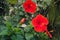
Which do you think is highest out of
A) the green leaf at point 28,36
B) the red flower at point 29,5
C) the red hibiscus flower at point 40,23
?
the red flower at point 29,5

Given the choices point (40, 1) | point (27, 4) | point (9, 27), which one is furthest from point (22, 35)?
point (40, 1)

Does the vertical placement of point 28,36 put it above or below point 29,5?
below

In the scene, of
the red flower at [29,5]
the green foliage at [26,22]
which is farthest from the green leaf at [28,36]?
the red flower at [29,5]

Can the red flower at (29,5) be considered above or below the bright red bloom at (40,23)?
above

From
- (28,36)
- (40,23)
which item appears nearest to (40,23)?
(40,23)

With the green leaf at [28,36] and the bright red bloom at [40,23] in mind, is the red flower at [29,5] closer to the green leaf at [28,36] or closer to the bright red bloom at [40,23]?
the bright red bloom at [40,23]

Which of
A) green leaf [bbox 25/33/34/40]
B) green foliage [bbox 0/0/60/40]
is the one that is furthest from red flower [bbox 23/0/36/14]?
green leaf [bbox 25/33/34/40]

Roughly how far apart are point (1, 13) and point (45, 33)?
0.97 metres

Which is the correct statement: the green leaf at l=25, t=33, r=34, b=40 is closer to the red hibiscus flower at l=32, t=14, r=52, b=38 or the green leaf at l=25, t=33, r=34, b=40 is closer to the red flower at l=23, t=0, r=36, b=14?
the red hibiscus flower at l=32, t=14, r=52, b=38

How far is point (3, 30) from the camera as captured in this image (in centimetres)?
208

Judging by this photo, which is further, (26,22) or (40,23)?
(26,22)

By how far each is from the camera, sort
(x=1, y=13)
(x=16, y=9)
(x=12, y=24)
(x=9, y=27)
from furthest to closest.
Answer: (x=1, y=13)
(x=16, y=9)
(x=12, y=24)
(x=9, y=27)

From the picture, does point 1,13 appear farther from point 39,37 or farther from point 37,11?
point 39,37

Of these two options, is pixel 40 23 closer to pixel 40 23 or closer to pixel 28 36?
pixel 40 23
